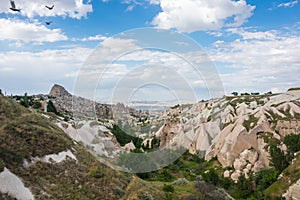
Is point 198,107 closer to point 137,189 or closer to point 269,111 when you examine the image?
point 269,111

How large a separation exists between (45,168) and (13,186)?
9.17ft

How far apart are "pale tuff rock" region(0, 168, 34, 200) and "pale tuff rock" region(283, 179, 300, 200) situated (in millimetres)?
21312

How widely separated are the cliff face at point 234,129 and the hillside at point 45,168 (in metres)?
22.4

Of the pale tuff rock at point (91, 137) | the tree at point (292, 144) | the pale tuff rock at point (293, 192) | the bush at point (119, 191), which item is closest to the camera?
the bush at point (119, 191)

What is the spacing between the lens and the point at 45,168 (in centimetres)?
1574

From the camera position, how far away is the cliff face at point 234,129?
40125 mm

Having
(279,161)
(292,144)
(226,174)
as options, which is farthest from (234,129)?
(279,161)

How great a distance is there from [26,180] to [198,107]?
57.0m

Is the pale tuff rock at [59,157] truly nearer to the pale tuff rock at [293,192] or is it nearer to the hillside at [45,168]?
the hillside at [45,168]

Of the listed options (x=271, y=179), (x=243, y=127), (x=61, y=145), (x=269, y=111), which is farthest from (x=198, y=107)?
(x=61, y=145)

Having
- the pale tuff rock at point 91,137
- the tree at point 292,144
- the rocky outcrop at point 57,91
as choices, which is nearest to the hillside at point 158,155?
the tree at point 292,144

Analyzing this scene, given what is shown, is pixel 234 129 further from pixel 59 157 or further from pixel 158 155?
pixel 59 157

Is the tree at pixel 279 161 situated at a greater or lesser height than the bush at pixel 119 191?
lesser

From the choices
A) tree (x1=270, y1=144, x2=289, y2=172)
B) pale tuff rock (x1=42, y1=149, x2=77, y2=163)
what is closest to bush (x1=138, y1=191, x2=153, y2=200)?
pale tuff rock (x1=42, y1=149, x2=77, y2=163)
